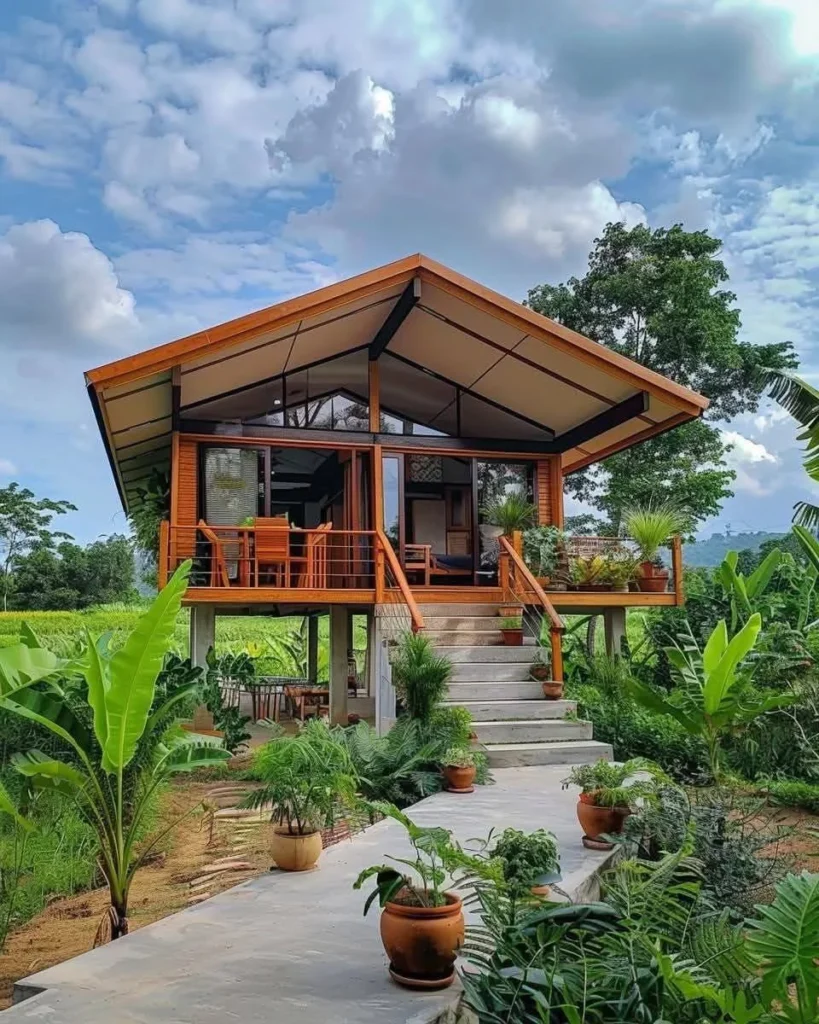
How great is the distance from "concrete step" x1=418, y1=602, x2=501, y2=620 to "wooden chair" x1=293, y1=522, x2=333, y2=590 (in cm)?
164

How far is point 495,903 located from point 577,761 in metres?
5.80

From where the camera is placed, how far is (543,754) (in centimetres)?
896

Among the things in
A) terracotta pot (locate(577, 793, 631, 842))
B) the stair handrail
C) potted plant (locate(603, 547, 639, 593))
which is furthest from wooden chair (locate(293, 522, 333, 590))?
terracotta pot (locate(577, 793, 631, 842))

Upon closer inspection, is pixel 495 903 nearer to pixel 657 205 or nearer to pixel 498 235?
pixel 498 235

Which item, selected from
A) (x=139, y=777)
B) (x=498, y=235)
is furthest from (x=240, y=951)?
(x=498, y=235)

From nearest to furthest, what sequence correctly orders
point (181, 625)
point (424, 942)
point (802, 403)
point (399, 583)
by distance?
point (424, 942) < point (802, 403) < point (399, 583) < point (181, 625)

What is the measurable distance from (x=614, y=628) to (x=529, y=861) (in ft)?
34.2

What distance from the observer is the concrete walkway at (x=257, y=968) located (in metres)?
3.33

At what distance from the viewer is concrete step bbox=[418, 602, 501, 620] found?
11984 mm

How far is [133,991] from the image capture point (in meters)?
3.53

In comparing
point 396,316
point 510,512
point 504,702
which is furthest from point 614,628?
point 396,316

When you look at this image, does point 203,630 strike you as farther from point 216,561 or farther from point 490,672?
point 490,672

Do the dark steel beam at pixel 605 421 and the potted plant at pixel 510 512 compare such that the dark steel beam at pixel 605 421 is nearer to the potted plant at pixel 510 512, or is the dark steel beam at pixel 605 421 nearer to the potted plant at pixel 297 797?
the potted plant at pixel 510 512

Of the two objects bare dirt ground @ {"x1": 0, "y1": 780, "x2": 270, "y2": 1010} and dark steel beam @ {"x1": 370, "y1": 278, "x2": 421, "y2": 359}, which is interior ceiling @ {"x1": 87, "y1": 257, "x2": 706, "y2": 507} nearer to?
dark steel beam @ {"x1": 370, "y1": 278, "x2": 421, "y2": 359}
